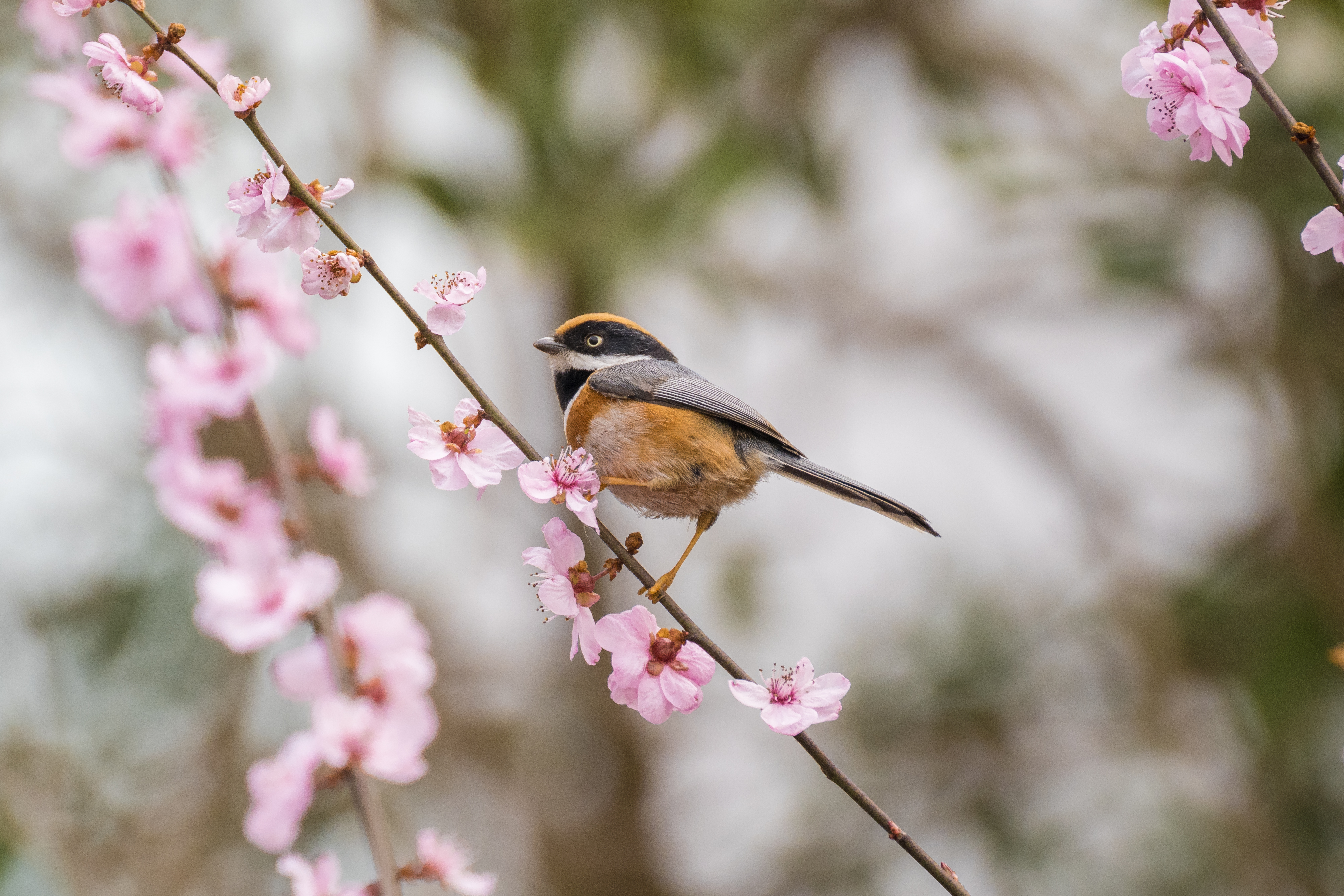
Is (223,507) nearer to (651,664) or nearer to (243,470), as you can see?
(243,470)

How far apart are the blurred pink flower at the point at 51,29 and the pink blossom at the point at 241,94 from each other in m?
0.42

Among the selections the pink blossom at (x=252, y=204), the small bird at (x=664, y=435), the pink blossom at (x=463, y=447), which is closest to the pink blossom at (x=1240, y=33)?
the small bird at (x=664, y=435)

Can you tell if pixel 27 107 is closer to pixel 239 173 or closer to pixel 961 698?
pixel 239 173

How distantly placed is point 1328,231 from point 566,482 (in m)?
0.96

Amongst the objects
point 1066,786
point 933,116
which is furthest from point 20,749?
point 933,116

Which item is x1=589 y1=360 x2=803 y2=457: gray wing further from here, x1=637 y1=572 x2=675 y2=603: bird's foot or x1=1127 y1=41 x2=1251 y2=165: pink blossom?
x1=1127 y1=41 x2=1251 y2=165: pink blossom

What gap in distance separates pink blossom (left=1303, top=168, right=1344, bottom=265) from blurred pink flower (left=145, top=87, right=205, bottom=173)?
4.70 ft

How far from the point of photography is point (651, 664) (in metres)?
1.35

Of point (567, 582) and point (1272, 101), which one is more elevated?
point (1272, 101)

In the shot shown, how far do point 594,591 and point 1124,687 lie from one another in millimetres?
4651

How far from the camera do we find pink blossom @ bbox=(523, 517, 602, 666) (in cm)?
132

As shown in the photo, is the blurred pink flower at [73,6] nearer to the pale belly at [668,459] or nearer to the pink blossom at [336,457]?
the pink blossom at [336,457]

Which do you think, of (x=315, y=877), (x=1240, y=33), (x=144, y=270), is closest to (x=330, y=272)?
(x=144, y=270)

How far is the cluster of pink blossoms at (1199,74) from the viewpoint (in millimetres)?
1245
